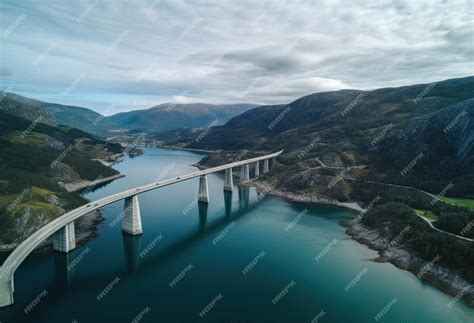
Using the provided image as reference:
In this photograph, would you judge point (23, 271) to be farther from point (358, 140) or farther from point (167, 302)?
point (358, 140)

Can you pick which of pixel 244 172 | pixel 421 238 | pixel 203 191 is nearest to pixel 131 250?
pixel 203 191

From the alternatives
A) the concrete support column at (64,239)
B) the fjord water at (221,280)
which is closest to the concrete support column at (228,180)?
the fjord water at (221,280)

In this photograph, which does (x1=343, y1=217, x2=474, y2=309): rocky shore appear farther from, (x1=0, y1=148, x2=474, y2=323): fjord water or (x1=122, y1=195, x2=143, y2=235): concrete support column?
(x1=122, y1=195, x2=143, y2=235): concrete support column

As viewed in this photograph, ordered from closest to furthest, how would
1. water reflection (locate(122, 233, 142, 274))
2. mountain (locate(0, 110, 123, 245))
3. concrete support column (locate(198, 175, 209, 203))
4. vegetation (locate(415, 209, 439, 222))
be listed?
water reflection (locate(122, 233, 142, 274)) < mountain (locate(0, 110, 123, 245)) < vegetation (locate(415, 209, 439, 222)) < concrete support column (locate(198, 175, 209, 203))

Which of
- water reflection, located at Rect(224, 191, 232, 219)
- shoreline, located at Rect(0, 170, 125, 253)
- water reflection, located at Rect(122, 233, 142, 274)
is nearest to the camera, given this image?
water reflection, located at Rect(122, 233, 142, 274)

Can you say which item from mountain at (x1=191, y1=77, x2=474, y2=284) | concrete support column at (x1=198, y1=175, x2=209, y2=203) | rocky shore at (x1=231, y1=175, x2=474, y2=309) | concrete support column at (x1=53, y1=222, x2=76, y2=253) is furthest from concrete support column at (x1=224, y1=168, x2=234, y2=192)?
concrete support column at (x1=53, y1=222, x2=76, y2=253)

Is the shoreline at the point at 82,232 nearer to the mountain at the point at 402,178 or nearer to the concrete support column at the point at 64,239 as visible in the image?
the concrete support column at the point at 64,239
